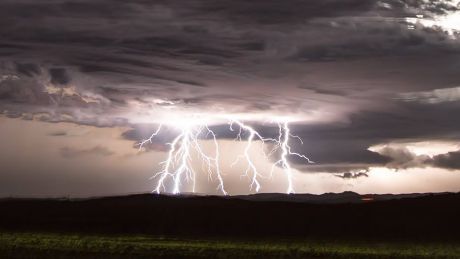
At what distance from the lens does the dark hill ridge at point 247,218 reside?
68125mm

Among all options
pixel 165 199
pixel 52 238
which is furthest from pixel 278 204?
pixel 52 238

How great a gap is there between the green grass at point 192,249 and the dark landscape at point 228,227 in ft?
0.20

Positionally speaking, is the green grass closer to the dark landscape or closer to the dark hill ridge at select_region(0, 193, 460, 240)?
the dark landscape

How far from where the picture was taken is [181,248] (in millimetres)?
48156

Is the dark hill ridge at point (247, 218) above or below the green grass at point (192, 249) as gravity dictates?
above

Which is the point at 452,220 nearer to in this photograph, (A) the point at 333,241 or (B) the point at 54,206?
(A) the point at 333,241

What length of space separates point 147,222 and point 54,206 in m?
17.8

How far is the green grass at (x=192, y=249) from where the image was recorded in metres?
44.8

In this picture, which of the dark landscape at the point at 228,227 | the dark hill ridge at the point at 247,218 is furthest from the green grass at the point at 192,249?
the dark hill ridge at the point at 247,218

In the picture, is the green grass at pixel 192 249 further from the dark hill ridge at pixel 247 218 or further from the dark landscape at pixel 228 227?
the dark hill ridge at pixel 247 218

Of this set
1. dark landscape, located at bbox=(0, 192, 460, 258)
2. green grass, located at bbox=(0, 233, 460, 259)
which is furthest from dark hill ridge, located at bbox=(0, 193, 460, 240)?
green grass, located at bbox=(0, 233, 460, 259)

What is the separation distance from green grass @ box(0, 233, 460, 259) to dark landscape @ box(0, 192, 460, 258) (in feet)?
0.20

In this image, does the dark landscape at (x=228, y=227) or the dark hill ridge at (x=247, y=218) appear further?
the dark hill ridge at (x=247, y=218)

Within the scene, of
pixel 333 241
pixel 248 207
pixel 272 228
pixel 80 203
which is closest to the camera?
pixel 333 241
